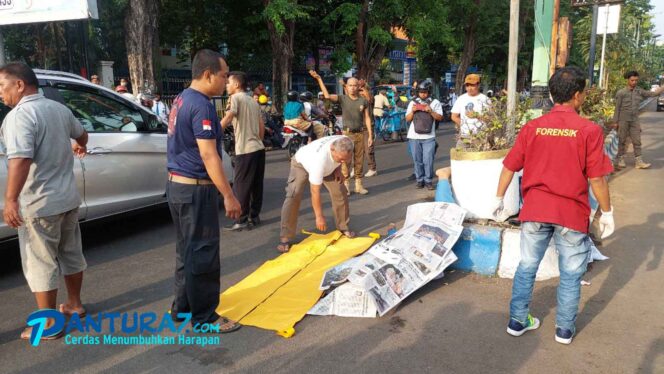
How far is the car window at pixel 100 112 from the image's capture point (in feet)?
16.0

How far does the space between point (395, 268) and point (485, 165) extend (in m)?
1.43

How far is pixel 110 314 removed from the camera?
146 inches

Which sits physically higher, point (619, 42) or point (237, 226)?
point (619, 42)

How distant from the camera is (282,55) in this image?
1644cm

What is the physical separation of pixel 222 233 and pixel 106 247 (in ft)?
4.00

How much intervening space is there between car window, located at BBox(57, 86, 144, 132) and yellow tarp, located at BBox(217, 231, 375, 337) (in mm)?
2235

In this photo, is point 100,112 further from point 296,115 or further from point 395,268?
point 296,115

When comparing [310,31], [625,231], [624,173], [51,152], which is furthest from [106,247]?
[310,31]

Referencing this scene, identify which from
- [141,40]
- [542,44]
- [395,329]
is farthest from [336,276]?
[141,40]

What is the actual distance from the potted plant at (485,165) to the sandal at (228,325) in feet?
7.78

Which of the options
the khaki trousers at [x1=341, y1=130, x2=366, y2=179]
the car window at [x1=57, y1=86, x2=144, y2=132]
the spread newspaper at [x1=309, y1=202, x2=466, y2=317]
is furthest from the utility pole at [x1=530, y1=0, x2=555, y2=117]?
the car window at [x1=57, y1=86, x2=144, y2=132]

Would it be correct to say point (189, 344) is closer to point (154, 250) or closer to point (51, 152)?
point (51, 152)

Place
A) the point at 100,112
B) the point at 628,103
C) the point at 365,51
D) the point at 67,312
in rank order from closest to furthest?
the point at 67,312, the point at 100,112, the point at 628,103, the point at 365,51

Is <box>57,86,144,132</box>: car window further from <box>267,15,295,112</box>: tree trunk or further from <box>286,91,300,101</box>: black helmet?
<box>267,15,295,112</box>: tree trunk
